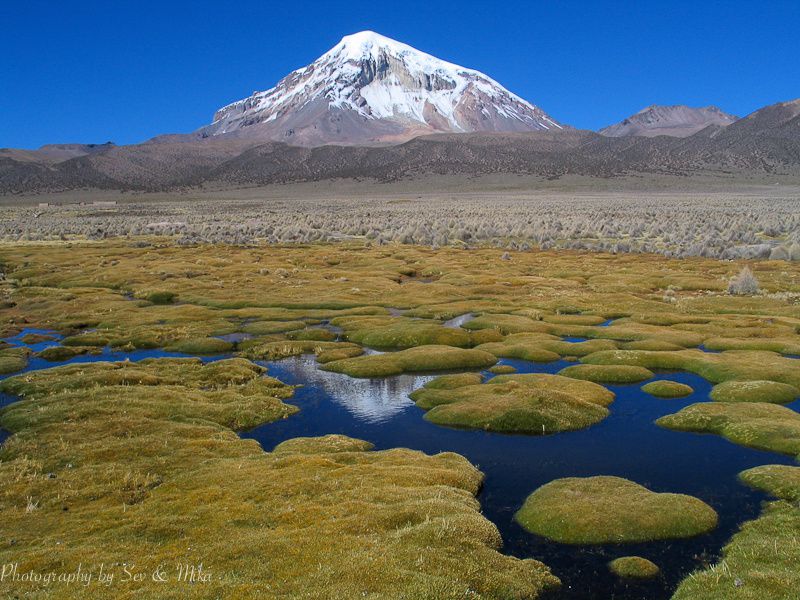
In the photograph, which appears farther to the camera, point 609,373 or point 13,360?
point 13,360

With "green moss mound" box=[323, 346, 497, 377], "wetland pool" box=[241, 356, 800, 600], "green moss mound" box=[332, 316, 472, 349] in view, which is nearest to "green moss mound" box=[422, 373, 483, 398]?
"wetland pool" box=[241, 356, 800, 600]

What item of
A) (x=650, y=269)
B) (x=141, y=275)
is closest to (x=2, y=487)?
(x=141, y=275)

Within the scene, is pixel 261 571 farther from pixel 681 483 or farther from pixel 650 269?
pixel 650 269

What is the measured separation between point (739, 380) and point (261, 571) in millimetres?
25952

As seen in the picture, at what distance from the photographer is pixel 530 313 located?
49719 millimetres

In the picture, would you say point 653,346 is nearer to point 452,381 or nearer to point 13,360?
point 452,381

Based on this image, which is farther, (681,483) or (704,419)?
(704,419)

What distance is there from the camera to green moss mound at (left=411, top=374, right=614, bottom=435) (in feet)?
91.2

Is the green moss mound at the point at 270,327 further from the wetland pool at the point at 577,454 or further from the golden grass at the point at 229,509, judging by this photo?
the golden grass at the point at 229,509

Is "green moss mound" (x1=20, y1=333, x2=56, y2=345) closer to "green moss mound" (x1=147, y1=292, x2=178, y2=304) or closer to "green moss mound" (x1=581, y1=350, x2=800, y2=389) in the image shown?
"green moss mound" (x1=147, y1=292, x2=178, y2=304)

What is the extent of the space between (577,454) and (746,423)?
7.23m

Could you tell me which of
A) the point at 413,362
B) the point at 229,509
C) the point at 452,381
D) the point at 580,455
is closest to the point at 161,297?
the point at 413,362

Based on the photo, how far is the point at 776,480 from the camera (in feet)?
71.3

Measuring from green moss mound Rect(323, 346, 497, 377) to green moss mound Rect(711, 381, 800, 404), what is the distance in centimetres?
1191
